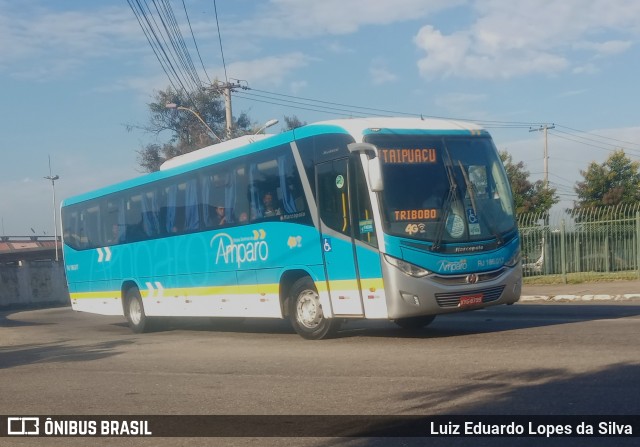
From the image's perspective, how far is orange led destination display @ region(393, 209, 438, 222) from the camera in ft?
39.7

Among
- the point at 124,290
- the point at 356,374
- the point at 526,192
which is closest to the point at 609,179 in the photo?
the point at 526,192

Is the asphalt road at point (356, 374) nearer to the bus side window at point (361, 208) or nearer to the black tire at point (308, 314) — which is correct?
the black tire at point (308, 314)

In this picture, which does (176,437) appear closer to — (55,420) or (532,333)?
(55,420)

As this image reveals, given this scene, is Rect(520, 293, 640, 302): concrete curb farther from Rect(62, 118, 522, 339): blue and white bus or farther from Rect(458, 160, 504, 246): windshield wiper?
Rect(458, 160, 504, 246): windshield wiper

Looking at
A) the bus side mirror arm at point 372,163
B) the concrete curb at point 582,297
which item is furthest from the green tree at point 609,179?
the bus side mirror arm at point 372,163

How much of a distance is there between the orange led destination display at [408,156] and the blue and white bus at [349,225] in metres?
0.02

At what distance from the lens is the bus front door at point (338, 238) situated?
12.6 m

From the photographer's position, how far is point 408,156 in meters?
12.4

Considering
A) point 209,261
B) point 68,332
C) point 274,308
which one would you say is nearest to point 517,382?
point 274,308

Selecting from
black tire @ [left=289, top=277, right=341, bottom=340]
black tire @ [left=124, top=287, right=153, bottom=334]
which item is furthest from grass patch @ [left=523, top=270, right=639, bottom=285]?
black tire @ [left=289, top=277, right=341, bottom=340]

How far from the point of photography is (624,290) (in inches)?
855

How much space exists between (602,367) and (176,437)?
4.66 meters

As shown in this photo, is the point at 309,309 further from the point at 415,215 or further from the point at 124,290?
the point at 124,290

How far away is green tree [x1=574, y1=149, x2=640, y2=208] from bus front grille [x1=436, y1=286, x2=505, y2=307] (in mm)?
28022
